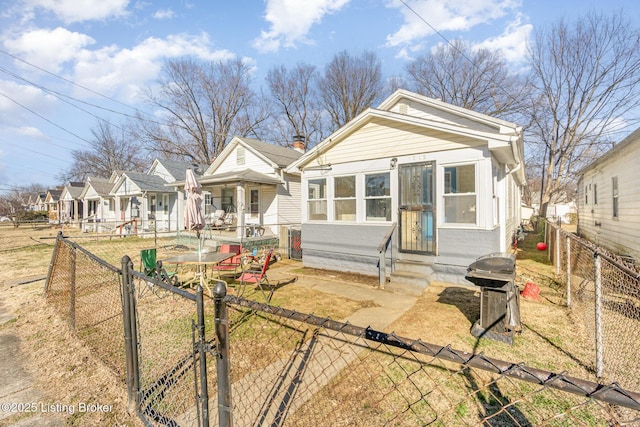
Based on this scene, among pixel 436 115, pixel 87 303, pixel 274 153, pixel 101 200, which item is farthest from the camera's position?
pixel 101 200

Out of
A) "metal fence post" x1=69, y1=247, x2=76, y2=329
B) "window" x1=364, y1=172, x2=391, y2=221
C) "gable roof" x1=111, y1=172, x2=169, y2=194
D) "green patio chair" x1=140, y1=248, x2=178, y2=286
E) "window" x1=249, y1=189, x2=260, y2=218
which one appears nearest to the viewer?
"metal fence post" x1=69, y1=247, x2=76, y2=329

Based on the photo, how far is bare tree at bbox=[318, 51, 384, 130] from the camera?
96.1ft

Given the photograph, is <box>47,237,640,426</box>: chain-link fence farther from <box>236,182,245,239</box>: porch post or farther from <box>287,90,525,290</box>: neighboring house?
<box>236,182,245,239</box>: porch post

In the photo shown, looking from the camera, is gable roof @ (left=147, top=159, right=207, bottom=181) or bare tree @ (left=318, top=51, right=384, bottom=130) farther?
bare tree @ (left=318, top=51, right=384, bottom=130)

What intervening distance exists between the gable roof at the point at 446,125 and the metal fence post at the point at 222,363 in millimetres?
6773

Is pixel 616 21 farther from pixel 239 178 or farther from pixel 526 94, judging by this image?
pixel 239 178

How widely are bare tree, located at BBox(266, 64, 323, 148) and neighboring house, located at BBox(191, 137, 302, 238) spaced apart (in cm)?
1619

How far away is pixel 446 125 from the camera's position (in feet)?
23.0

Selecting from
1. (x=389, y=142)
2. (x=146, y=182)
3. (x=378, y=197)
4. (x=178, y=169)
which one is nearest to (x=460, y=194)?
(x=378, y=197)

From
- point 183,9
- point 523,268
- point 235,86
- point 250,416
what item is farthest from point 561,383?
point 235,86

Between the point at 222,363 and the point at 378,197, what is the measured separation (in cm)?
709

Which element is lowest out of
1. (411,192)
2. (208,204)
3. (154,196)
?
(411,192)

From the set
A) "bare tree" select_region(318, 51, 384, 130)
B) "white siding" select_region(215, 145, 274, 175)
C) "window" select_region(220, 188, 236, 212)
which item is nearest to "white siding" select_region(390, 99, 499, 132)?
"white siding" select_region(215, 145, 274, 175)

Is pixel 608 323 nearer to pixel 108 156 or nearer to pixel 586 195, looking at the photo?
pixel 586 195
